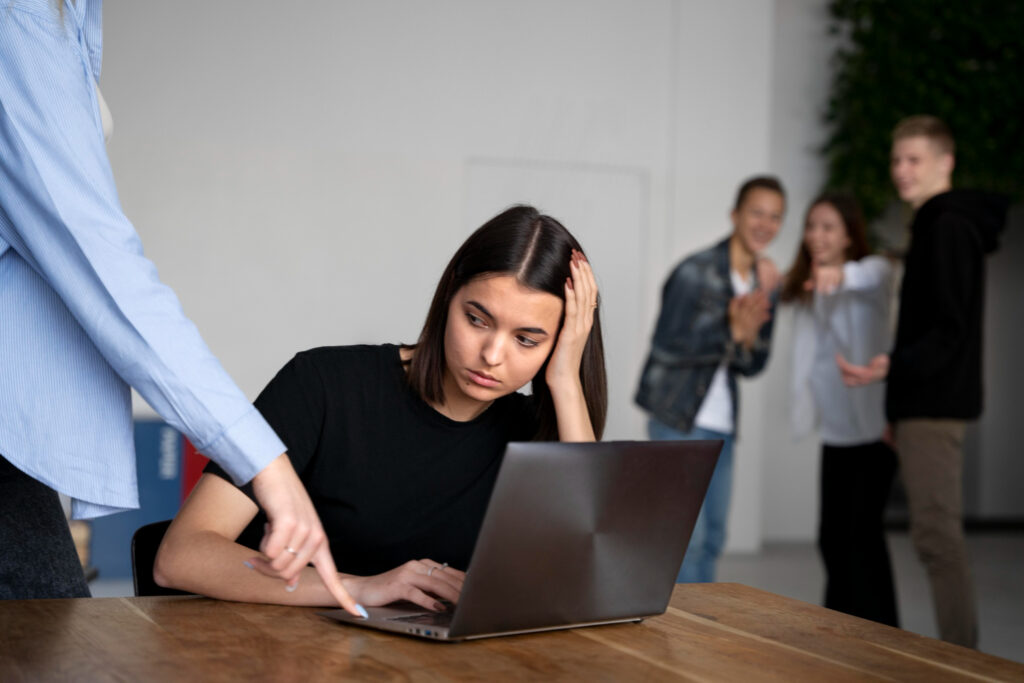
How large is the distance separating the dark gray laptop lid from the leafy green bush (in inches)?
205

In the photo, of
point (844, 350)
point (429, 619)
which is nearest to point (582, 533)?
point (429, 619)

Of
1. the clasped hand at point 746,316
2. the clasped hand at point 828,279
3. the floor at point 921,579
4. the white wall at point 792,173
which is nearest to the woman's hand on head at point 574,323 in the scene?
the clasped hand at point 828,279

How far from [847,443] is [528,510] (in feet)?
8.72

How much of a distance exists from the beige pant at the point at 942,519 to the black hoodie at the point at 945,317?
0.07 meters

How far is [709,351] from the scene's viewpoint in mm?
3754

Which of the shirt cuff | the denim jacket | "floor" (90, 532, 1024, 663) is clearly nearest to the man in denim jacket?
the denim jacket

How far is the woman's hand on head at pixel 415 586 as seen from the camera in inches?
50.3

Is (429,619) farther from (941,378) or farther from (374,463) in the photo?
(941,378)

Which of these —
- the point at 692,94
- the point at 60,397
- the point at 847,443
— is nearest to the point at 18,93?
the point at 60,397

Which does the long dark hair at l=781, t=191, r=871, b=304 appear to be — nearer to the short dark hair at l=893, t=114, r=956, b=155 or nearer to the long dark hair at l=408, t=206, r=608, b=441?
the short dark hair at l=893, t=114, r=956, b=155

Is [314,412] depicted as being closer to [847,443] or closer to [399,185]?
[847,443]

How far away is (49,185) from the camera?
1.00 m

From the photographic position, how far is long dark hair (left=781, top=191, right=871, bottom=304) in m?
3.74

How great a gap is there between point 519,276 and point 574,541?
1.92 ft
